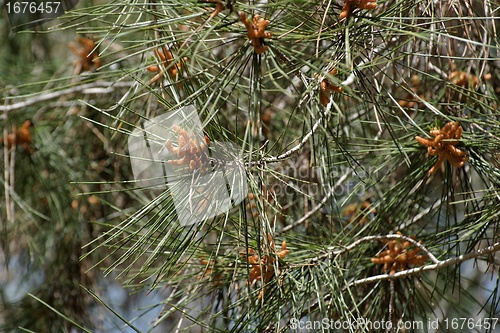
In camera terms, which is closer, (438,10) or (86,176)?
(438,10)

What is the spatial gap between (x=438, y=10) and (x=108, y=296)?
1.27 metres

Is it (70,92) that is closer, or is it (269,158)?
(269,158)

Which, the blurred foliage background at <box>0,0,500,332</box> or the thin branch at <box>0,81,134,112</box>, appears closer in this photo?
the blurred foliage background at <box>0,0,500,332</box>

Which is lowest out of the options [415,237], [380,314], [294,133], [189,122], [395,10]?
[380,314]

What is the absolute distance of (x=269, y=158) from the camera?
0.93 meters

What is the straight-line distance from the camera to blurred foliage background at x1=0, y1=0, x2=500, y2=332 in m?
0.88

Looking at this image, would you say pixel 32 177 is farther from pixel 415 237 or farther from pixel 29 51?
pixel 415 237

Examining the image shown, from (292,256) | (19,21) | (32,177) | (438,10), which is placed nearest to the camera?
(292,256)

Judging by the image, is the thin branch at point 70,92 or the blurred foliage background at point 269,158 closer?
the blurred foliage background at point 269,158

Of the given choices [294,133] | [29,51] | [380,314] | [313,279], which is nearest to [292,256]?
[313,279]

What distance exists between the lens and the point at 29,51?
212 cm

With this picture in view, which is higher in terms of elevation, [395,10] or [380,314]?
[395,10]

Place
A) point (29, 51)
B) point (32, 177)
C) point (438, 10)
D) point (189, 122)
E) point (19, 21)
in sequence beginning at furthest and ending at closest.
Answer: point (29, 51) → point (19, 21) → point (32, 177) → point (438, 10) → point (189, 122)

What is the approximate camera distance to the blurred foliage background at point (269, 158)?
2.88ft
